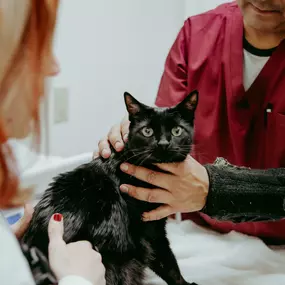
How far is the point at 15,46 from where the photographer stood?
1.98 ft

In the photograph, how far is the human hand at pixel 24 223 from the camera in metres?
0.76

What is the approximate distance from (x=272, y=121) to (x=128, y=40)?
65 centimetres

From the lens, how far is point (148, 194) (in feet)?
2.73

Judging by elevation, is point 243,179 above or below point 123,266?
above

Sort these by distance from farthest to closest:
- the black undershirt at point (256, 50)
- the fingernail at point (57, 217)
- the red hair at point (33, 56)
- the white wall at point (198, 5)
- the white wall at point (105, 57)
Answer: the white wall at point (198, 5), the white wall at point (105, 57), the black undershirt at point (256, 50), the fingernail at point (57, 217), the red hair at point (33, 56)

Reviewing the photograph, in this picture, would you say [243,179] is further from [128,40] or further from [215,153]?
[128,40]

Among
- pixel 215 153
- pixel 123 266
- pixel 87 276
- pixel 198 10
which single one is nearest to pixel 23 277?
pixel 87 276

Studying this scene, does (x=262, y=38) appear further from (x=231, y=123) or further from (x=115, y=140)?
(x=115, y=140)

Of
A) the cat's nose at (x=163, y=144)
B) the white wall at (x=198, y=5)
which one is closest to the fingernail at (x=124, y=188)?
the cat's nose at (x=163, y=144)

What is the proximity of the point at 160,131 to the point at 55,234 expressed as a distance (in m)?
0.27

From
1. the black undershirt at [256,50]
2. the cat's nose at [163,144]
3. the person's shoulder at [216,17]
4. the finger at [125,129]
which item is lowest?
the finger at [125,129]

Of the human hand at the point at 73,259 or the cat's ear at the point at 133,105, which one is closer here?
the human hand at the point at 73,259

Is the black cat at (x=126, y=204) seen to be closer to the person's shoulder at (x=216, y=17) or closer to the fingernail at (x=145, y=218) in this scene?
the fingernail at (x=145, y=218)

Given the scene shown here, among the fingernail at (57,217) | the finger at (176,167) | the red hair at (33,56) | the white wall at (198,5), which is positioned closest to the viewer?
the red hair at (33,56)
